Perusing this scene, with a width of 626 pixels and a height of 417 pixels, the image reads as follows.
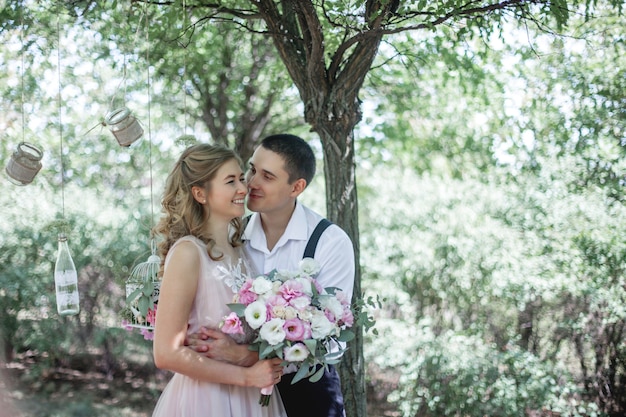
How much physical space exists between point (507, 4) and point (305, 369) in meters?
2.08

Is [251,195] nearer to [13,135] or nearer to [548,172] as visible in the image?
[548,172]

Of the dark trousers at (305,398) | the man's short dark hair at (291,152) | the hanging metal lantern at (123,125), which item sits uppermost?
the hanging metal lantern at (123,125)

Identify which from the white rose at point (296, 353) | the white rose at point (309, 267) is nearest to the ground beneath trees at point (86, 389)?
the white rose at point (309, 267)

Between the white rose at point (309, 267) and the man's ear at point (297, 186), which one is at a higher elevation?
the man's ear at point (297, 186)

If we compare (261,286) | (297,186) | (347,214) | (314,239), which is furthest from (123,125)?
(261,286)

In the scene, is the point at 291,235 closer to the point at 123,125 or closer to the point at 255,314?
the point at 255,314

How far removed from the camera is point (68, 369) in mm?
7129

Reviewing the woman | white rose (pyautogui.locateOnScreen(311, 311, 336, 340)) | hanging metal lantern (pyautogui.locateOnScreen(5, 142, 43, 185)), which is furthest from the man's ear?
hanging metal lantern (pyautogui.locateOnScreen(5, 142, 43, 185))

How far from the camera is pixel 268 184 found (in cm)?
313

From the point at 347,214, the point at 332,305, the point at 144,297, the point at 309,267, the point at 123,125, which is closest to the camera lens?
the point at 332,305

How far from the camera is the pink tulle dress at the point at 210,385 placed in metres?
2.61

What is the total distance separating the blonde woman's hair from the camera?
276cm

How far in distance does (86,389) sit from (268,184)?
490cm

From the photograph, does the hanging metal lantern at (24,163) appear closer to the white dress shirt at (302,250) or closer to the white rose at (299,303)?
the white dress shirt at (302,250)
